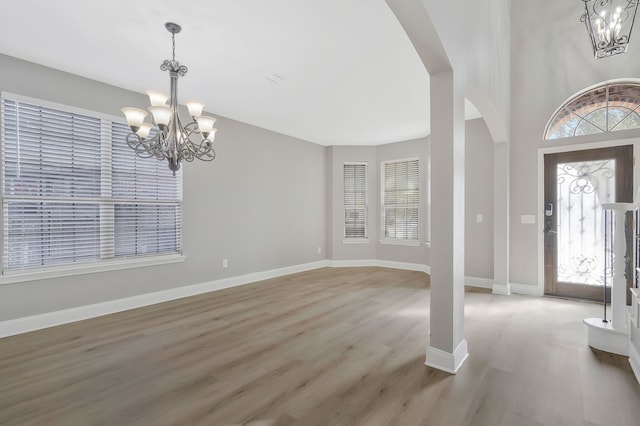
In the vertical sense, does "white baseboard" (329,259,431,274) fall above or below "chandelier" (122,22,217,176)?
below

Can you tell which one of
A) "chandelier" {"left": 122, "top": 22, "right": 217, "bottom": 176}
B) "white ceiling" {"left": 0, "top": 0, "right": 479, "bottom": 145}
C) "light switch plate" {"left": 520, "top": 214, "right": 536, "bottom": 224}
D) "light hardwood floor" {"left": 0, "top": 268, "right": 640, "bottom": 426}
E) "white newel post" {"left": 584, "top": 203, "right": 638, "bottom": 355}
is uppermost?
"white ceiling" {"left": 0, "top": 0, "right": 479, "bottom": 145}

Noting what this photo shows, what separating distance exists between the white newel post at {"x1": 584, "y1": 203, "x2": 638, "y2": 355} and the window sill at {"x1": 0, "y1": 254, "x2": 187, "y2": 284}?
481 centimetres

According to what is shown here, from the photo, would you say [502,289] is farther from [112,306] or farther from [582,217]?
[112,306]

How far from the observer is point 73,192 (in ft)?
11.3

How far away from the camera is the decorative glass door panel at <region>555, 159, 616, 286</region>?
397cm

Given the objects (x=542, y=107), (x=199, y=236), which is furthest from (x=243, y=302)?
(x=542, y=107)

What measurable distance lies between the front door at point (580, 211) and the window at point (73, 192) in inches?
218

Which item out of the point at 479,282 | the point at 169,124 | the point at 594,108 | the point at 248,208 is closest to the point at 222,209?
the point at 248,208

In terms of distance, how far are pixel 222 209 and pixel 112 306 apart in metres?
1.96

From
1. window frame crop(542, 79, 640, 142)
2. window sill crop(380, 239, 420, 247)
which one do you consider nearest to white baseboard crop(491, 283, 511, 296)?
window sill crop(380, 239, 420, 247)

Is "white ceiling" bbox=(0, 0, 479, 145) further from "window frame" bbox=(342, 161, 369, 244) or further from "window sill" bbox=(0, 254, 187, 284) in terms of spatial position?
"window frame" bbox=(342, 161, 369, 244)

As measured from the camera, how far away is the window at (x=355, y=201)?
23.1ft

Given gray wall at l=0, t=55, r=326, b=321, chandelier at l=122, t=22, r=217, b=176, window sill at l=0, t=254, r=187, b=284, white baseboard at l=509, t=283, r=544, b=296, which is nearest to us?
chandelier at l=122, t=22, r=217, b=176

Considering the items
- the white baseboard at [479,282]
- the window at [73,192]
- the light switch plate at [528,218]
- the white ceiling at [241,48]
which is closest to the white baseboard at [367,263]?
the white baseboard at [479,282]
